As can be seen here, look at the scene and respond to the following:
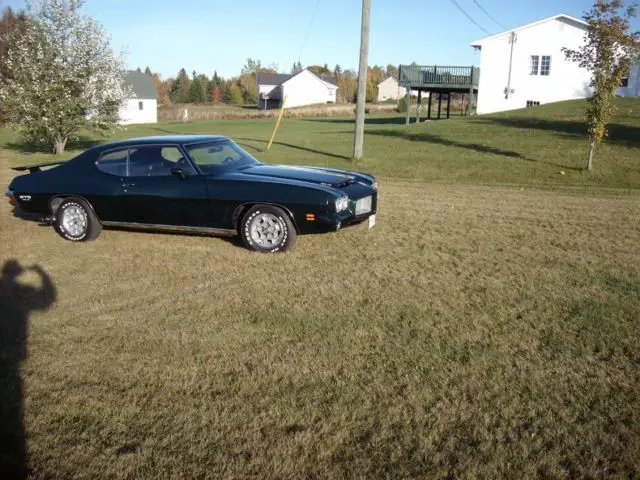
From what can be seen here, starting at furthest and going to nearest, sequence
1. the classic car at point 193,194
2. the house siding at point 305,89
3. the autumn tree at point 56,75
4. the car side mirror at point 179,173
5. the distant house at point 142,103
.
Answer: the house siding at point 305,89, the distant house at point 142,103, the autumn tree at point 56,75, the car side mirror at point 179,173, the classic car at point 193,194

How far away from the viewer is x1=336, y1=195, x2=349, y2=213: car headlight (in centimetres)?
661

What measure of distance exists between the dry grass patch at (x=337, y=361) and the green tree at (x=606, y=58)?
876cm

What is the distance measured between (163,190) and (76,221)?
151 centimetres

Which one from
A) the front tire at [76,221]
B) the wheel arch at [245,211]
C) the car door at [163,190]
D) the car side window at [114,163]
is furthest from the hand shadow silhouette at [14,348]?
the wheel arch at [245,211]

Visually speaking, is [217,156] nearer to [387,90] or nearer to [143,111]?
[143,111]

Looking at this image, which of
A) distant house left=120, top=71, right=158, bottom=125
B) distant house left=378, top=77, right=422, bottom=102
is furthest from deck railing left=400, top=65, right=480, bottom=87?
distant house left=378, top=77, right=422, bottom=102

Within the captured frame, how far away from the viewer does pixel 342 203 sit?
6.70 meters

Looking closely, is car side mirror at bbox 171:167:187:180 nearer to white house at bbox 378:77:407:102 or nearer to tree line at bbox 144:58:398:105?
tree line at bbox 144:58:398:105

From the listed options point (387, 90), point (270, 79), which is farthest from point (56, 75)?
point (387, 90)

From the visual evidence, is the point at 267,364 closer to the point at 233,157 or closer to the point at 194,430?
the point at 194,430

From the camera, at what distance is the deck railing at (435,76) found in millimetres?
38156

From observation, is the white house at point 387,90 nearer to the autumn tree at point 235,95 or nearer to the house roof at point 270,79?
the autumn tree at point 235,95

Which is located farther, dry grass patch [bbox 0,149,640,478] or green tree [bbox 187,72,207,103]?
green tree [bbox 187,72,207,103]

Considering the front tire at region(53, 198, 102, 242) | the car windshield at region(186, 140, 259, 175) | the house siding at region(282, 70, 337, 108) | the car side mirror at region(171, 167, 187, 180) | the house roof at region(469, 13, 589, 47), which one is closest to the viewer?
the car side mirror at region(171, 167, 187, 180)
